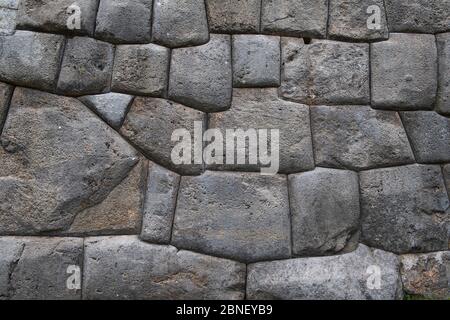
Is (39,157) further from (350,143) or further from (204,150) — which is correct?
(350,143)

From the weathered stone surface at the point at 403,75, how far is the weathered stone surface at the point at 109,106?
1504 millimetres

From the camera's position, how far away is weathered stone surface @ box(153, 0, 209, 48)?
3.08m

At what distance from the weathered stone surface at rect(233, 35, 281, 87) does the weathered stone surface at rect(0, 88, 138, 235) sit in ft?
2.64

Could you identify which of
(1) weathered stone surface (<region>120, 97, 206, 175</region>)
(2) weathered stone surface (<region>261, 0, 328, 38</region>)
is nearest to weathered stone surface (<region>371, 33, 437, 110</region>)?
(2) weathered stone surface (<region>261, 0, 328, 38</region>)

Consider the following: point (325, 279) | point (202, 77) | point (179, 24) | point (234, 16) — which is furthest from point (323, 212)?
point (179, 24)

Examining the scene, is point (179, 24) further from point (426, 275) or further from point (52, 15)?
point (426, 275)

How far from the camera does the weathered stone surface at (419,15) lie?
3.23 m

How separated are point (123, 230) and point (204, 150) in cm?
66

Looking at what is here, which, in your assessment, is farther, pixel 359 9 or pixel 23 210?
pixel 359 9

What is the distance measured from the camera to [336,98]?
10.4 feet

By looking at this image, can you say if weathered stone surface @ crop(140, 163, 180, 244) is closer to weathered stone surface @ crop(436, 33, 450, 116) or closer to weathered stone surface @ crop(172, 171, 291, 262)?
weathered stone surface @ crop(172, 171, 291, 262)

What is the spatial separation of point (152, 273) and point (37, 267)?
64cm

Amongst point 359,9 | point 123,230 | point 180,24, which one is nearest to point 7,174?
point 123,230

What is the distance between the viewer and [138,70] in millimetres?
3053
